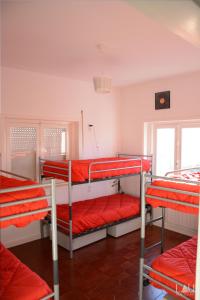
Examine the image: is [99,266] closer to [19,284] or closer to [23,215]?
[19,284]

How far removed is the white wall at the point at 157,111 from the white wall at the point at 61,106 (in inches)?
8.5

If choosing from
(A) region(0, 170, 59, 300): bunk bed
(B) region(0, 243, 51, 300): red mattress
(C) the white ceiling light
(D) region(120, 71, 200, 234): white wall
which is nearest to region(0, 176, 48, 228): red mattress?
(A) region(0, 170, 59, 300): bunk bed

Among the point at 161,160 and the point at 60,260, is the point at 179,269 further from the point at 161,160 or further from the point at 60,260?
the point at 161,160

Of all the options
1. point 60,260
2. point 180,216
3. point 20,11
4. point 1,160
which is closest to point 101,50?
point 20,11

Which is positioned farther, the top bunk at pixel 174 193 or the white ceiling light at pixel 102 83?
the white ceiling light at pixel 102 83

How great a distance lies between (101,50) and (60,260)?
2.65 meters

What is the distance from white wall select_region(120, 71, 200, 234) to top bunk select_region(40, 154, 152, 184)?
866 mm

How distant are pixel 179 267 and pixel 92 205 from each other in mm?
2082

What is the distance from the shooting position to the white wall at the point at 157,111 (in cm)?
373

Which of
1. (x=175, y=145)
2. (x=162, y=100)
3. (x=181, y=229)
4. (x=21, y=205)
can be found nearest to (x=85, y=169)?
(x=21, y=205)

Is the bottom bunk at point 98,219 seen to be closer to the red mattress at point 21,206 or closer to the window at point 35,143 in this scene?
the window at point 35,143

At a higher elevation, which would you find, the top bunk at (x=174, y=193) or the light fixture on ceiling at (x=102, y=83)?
the light fixture on ceiling at (x=102, y=83)

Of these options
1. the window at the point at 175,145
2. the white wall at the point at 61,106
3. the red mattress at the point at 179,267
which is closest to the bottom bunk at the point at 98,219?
the white wall at the point at 61,106

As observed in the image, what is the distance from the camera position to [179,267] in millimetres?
1977
